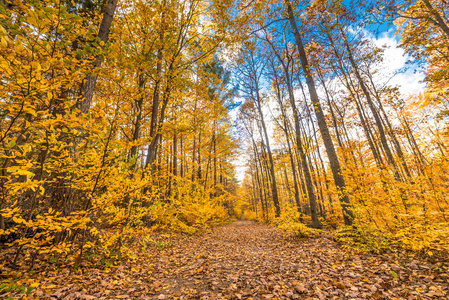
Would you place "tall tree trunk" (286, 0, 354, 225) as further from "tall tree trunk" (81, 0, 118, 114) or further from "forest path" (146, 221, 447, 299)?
"tall tree trunk" (81, 0, 118, 114)

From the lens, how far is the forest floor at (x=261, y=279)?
2.35m

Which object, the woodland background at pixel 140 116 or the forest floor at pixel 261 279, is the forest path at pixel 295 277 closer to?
the forest floor at pixel 261 279

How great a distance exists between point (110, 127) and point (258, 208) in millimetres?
20028

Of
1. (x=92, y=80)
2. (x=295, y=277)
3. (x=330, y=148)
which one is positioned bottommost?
(x=295, y=277)

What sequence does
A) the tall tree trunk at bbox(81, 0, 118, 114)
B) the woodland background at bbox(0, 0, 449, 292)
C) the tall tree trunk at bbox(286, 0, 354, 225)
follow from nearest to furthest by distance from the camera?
1. the woodland background at bbox(0, 0, 449, 292)
2. the tall tree trunk at bbox(81, 0, 118, 114)
3. the tall tree trunk at bbox(286, 0, 354, 225)

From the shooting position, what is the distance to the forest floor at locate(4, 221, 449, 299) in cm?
235

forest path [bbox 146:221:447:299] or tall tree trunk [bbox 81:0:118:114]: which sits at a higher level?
tall tree trunk [bbox 81:0:118:114]

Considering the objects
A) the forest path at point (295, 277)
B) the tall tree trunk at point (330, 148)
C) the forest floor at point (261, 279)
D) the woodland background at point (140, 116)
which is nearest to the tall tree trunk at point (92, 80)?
the woodland background at point (140, 116)

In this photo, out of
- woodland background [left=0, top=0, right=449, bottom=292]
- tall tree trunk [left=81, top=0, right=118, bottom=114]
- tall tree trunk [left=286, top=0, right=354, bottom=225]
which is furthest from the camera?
tall tree trunk [left=286, top=0, right=354, bottom=225]

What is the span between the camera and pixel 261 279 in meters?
2.94

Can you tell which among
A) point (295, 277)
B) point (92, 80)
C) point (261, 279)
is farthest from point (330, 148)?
point (92, 80)

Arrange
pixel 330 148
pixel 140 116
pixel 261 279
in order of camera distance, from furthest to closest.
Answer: pixel 140 116 < pixel 330 148 < pixel 261 279

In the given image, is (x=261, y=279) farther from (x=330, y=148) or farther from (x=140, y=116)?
(x=140, y=116)

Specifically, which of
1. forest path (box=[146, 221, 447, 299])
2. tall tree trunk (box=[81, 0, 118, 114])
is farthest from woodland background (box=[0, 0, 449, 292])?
forest path (box=[146, 221, 447, 299])
